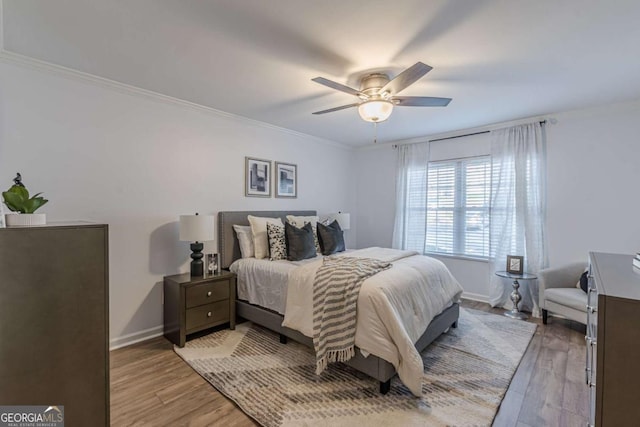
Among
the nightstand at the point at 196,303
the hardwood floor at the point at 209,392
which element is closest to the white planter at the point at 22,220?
the hardwood floor at the point at 209,392

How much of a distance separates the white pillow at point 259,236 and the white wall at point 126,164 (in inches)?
15.2

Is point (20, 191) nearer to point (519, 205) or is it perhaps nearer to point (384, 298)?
point (384, 298)

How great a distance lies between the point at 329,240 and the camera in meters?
3.91

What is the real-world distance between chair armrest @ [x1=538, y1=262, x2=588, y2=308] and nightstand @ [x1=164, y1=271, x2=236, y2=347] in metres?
3.78

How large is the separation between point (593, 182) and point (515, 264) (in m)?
1.33

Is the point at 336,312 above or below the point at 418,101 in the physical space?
below

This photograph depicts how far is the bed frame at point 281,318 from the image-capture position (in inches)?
81.2

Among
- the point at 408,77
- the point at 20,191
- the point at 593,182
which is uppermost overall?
the point at 408,77

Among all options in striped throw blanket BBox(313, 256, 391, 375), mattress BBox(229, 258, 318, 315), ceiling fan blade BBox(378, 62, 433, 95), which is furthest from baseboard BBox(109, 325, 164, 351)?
ceiling fan blade BBox(378, 62, 433, 95)

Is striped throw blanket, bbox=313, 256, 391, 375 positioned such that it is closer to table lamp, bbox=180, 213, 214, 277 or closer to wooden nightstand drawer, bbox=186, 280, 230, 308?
wooden nightstand drawer, bbox=186, 280, 230, 308

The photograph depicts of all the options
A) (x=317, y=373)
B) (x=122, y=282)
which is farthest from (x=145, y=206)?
(x=317, y=373)

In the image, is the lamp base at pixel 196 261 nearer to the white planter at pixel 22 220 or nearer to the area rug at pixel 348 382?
the area rug at pixel 348 382

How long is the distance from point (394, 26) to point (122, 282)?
10.8ft

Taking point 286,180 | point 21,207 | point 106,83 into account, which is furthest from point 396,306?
point 106,83
